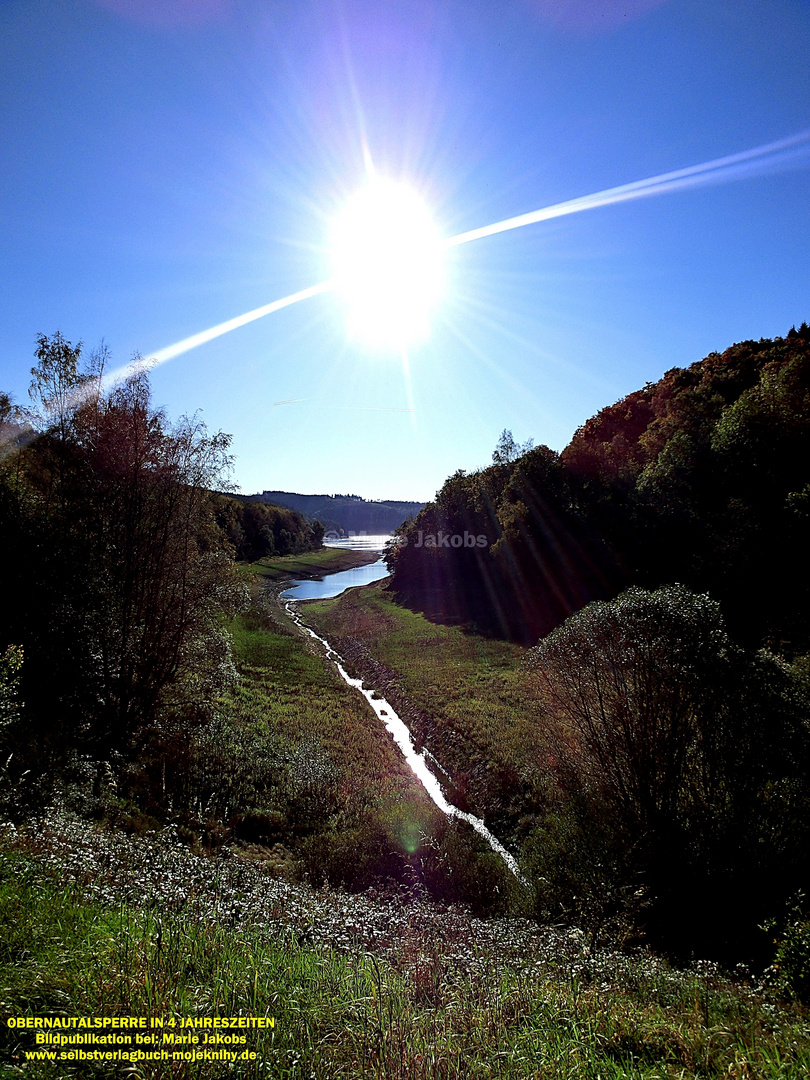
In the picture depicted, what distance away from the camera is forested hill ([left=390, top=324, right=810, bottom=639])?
21.5 m

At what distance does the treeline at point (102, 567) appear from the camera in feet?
41.7

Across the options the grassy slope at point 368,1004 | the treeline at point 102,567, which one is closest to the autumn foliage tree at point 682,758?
the grassy slope at point 368,1004

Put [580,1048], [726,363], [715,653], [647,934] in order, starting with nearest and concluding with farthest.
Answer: [580,1048], [647,934], [715,653], [726,363]

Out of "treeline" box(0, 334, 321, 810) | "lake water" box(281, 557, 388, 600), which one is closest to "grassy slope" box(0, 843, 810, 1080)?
"treeline" box(0, 334, 321, 810)

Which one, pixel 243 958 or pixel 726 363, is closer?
pixel 243 958

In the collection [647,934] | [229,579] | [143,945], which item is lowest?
[647,934]

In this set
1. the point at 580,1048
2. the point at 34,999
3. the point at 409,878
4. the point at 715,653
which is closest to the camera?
the point at 34,999

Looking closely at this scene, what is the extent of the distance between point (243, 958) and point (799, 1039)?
16.2ft

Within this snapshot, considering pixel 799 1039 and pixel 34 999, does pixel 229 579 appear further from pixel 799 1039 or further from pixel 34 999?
pixel 799 1039

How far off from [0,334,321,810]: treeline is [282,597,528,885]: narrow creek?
8475 millimetres

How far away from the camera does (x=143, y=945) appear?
4.37 m

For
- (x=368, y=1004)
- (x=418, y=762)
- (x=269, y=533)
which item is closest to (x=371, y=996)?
(x=368, y=1004)

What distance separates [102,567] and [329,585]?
244ft

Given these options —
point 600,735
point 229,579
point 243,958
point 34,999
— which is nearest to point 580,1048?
point 243,958
